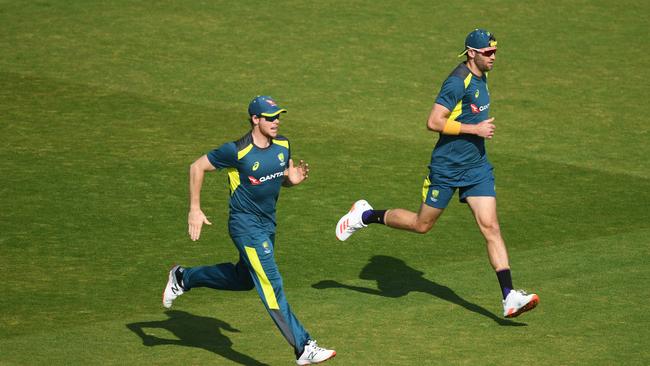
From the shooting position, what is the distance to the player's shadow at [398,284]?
1272 cm

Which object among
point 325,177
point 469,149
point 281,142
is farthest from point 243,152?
point 325,177

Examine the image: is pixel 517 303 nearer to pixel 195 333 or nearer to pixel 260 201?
pixel 260 201

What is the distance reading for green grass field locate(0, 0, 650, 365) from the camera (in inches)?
458

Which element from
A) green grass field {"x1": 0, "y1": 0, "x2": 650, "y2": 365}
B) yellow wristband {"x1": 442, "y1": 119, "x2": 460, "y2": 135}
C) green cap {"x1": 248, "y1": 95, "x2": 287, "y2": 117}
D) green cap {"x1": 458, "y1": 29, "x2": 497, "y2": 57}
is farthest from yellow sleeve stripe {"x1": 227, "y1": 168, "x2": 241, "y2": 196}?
green cap {"x1": 458, "y1": 29, "x2": 497, "y2": 57}

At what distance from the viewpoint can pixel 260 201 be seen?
10602 mm

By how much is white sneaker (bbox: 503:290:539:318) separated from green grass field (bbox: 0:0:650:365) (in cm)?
A: 23

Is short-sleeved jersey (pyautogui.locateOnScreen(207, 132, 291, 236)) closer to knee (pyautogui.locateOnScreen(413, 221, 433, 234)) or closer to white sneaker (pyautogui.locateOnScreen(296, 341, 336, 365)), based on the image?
white sneaker (pyautogui.locateOnScreen(296, 341, 336, 365))

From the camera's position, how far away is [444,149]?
12219 mm

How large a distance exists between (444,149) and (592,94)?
1096cm

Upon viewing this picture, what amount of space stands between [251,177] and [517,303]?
300cm

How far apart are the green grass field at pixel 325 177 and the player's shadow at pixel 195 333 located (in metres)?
0.03

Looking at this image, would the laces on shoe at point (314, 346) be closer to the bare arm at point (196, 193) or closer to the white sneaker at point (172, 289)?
the bare arm at point (196, 193)

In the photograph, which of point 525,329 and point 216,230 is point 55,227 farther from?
point 525,329

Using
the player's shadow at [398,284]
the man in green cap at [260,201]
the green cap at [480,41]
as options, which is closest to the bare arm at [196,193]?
the man in green cap at [260,201]
